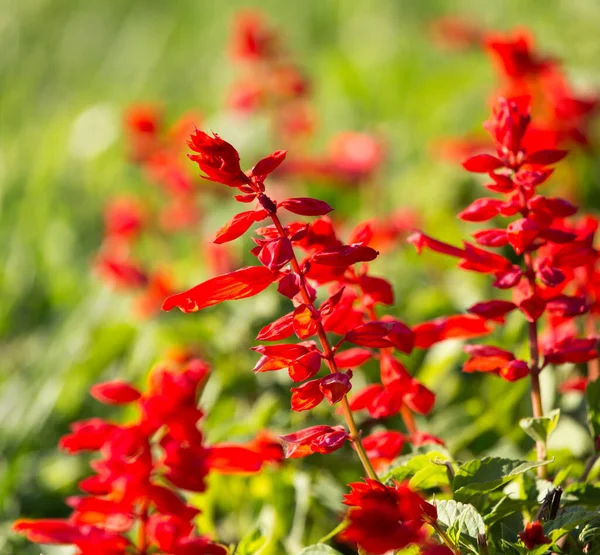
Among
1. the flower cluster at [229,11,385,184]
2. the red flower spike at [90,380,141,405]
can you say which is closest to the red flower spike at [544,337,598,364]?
the red flower spike at [90,380,141,405]

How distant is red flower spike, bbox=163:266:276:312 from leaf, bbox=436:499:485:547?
10.9 inches

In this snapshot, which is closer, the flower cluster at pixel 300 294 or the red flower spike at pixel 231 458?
the flower cluster at pixel 300 294

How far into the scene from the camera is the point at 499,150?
36.9 inches

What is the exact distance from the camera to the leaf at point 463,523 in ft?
2.71

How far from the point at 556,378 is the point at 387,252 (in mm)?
639

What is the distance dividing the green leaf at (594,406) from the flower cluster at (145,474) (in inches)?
14.9

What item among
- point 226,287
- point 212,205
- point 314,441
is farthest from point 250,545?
point 212,205

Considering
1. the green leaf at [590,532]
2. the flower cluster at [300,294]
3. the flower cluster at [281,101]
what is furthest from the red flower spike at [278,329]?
the flower cluster at [281,101]

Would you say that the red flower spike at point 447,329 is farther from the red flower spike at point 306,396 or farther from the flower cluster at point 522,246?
the red flower spike at point 306,396

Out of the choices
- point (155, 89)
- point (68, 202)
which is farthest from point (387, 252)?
point (155, 89)

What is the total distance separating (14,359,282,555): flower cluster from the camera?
3.17 ft

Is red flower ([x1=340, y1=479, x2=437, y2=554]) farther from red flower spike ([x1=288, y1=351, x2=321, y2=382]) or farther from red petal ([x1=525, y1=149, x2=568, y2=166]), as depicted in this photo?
red petal ([x1=525, y1=149, x2=568, y2=166])

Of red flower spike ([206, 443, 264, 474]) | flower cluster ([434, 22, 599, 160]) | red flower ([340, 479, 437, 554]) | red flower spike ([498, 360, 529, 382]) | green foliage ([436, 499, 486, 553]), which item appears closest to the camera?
red flower ([340, 479, 437, 554])

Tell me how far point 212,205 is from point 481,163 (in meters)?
1.51
